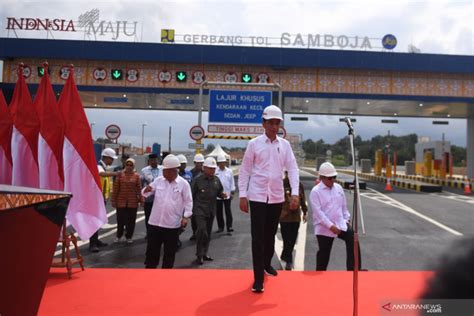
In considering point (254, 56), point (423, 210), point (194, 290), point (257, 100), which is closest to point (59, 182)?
point (194, 290)

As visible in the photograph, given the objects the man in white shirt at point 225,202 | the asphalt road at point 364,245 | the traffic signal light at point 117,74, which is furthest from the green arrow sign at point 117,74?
the man in white shirt at point 225,202

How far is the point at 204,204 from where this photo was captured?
6.07 metres

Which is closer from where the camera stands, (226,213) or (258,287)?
(258,287)

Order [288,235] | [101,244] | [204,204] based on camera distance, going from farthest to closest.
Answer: [101,244] < [204,204] < [288,235]

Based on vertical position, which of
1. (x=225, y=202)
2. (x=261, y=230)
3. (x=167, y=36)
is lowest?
(x=225, y=202)

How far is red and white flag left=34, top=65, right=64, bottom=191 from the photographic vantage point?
11.7 ft

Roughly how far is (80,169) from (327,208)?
9.51ft

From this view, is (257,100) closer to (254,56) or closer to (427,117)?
(254,56)

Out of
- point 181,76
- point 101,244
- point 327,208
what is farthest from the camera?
point 181,76

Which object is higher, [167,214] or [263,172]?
[263,172]

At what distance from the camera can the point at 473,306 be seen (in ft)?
5.65

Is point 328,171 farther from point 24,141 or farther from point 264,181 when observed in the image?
point 24,141

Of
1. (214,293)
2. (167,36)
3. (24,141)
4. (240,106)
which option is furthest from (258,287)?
(167,36)

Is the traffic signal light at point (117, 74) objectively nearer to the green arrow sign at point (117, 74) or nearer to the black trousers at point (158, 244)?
the green arrow sign at point (117, 74)
